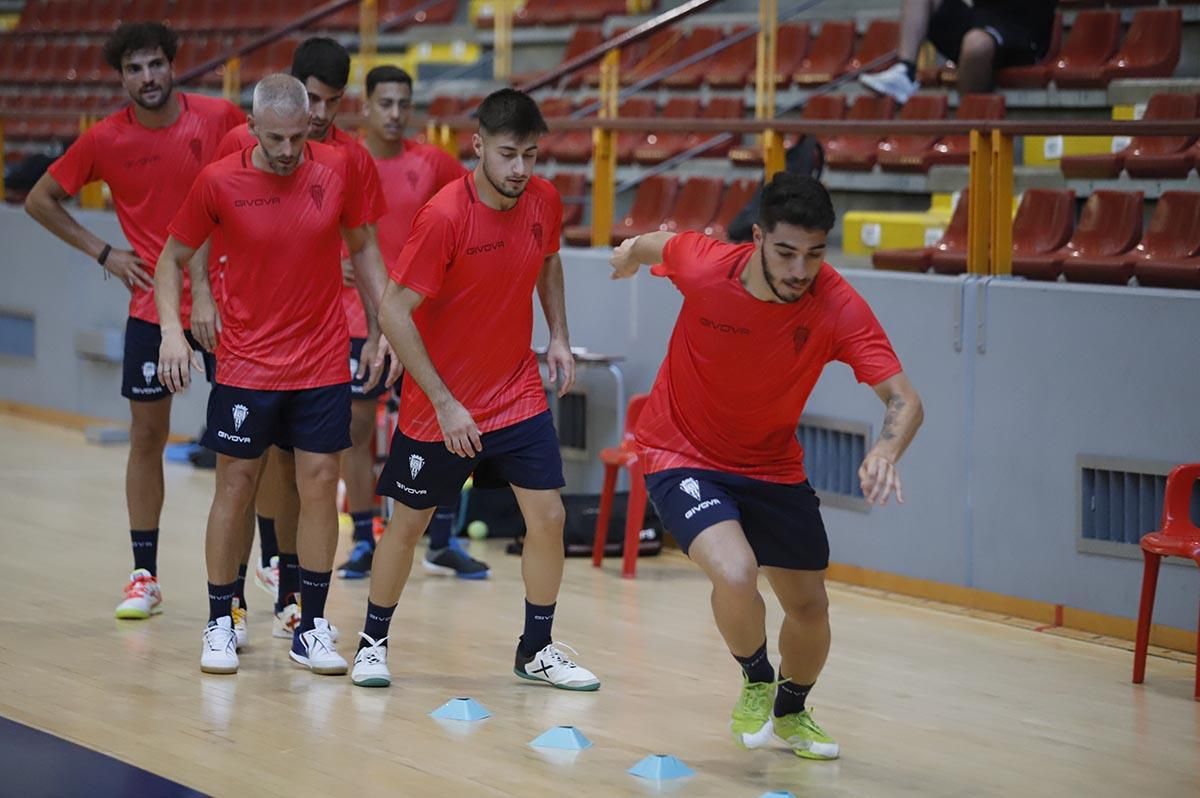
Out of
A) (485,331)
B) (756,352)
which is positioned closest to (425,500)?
(485,331)

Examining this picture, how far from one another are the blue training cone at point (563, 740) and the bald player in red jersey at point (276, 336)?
986 millimetres

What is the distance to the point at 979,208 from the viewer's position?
23.4 ft

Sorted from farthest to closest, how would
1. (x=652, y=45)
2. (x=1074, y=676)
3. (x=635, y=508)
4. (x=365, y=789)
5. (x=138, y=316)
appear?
1. (x=652, y=45)
2. (x=635, y=508)
3. (x=138, y=316)
4. (x=1074, y=676)
5. (x=365, y=789)

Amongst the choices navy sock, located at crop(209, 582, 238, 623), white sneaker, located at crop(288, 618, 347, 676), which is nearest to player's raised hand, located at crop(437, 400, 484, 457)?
white sneaker, located at crop(288, 618, 347, 676)

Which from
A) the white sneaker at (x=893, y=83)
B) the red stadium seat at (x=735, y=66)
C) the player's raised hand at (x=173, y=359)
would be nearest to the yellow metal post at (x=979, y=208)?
the white sneaker at (x=893, y=83)

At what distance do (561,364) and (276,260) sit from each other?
94cm

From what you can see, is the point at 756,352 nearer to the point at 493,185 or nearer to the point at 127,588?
the point at 493,185

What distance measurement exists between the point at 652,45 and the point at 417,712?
7795 mm

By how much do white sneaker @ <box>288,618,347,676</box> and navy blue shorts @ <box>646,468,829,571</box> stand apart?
1.45m

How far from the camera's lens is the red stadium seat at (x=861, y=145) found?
9.84 meters

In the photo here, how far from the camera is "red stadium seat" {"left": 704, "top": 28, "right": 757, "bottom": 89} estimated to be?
1153 cm

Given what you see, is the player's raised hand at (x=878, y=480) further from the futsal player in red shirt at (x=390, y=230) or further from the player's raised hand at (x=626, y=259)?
the futsal player in red shirt at (x=390, y=230)

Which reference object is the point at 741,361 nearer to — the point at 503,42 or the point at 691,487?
the point at 691,487

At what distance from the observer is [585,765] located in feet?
16.0
